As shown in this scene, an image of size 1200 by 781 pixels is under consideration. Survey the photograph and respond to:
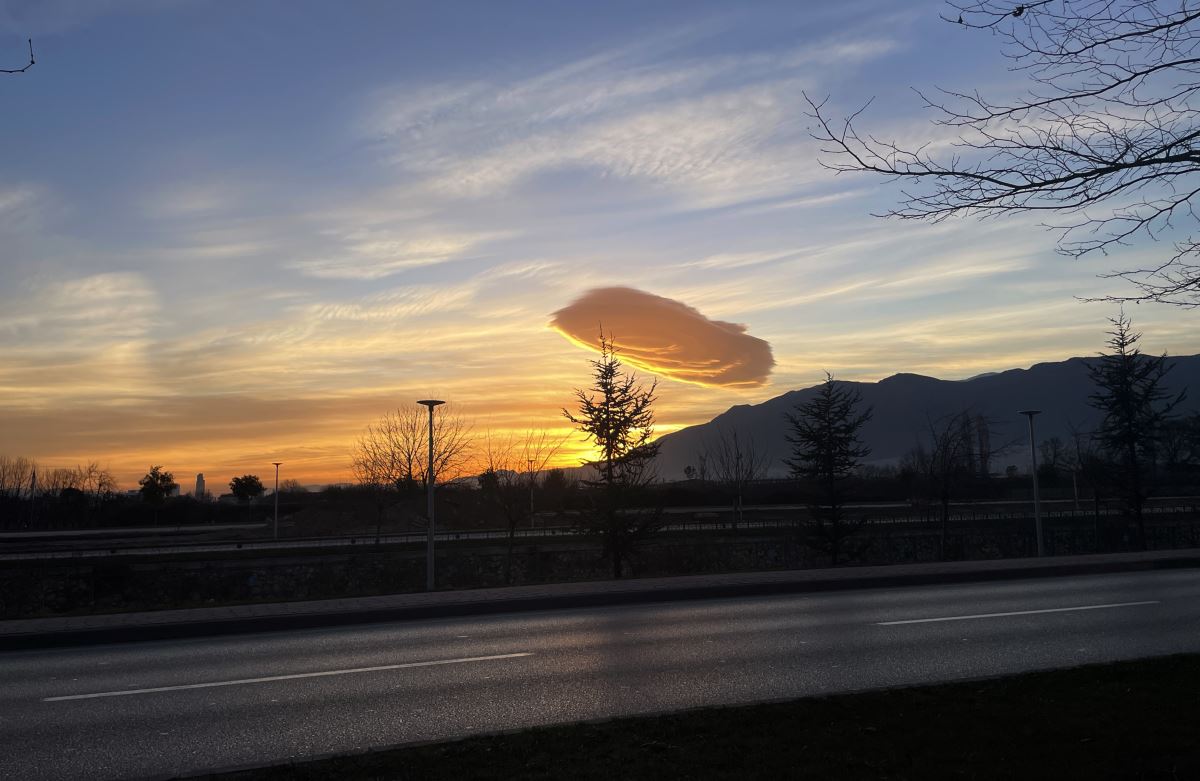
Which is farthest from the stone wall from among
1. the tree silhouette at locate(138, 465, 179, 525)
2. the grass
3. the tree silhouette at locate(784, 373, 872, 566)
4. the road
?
the tree silhouette at locate(138, 465, 179, 525)

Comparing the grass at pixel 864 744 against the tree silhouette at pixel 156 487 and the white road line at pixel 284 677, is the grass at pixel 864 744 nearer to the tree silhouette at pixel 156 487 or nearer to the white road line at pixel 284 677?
the white road line at pixel 284 677

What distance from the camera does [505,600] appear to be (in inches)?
601

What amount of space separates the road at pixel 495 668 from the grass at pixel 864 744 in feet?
3.01

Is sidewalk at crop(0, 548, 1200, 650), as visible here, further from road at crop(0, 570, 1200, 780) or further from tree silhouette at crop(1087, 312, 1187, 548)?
A: tree silhouette at crop(1087, 312, 1187, 548)

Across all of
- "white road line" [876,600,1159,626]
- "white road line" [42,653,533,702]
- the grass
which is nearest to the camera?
the grass

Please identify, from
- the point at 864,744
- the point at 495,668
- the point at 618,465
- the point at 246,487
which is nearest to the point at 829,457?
the point at 618,465

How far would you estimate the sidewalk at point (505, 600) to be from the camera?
13297 millimetres

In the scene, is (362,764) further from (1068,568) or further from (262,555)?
(262,555)

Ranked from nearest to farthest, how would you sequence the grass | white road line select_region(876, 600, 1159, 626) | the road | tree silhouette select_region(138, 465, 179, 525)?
the grass → the road → white road line select_region(876, 600, 1159, 626) → tree silhouette select_region(138, 465, 179, 525)

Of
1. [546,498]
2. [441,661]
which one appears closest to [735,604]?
[441,661]

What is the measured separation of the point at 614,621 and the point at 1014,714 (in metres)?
7.35

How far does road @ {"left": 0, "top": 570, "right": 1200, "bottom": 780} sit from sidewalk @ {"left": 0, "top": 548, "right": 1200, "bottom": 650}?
0.59 m

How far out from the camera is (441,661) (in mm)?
10391

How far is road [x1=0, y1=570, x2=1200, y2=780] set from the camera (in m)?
7.31
